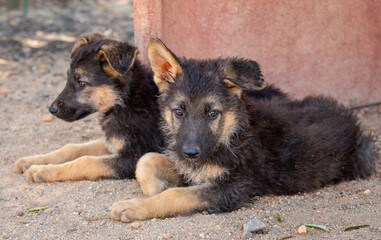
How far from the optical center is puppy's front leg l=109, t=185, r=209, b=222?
4820mm

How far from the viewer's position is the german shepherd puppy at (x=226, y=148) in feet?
16.3

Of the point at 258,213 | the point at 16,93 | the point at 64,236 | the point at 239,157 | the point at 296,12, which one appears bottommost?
the point at 16,93

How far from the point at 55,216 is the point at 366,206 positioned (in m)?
2.89

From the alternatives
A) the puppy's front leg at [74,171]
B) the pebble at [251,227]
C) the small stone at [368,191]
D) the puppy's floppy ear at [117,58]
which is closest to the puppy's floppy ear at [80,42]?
the puppy's floppy ear at [117,58]

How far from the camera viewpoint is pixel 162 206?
488 centimetres

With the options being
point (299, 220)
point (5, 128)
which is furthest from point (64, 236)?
point (5, 128)

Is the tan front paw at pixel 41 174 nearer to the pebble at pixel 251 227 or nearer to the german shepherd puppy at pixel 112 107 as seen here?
the german shepherd puppy at pixel 112 107

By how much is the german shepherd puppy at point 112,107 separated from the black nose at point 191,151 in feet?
3.86

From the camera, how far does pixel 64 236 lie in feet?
15.1

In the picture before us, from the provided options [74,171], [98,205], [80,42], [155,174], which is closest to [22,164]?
[74,171]

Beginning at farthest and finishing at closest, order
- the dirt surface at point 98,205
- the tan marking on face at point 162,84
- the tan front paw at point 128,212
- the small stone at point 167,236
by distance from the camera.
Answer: the tan marking on face at point 162,84, the tan front paw at point 128,212, the dirt surface at point 98,205, the small stone at point 167,236

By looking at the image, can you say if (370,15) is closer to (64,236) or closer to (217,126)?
(217,126)

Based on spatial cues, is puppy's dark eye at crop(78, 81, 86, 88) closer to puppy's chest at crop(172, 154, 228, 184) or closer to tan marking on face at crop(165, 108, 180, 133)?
tan marking on face at crop(165, 108, 180, 133)

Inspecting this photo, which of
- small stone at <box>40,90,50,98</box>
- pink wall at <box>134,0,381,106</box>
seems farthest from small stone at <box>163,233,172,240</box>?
small stone at <box>40,90,50,98</box>
